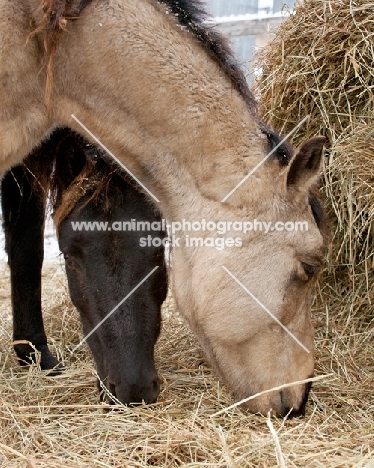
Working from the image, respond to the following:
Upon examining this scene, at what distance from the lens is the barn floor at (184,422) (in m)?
2.80

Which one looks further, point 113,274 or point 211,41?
point 113,274

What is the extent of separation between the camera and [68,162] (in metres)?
3.66

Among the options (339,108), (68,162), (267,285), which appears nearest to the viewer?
(267,285)

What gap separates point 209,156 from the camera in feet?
10.2

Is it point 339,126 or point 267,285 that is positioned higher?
point 267,285

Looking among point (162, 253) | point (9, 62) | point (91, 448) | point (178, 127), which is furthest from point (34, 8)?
point (91, 448)

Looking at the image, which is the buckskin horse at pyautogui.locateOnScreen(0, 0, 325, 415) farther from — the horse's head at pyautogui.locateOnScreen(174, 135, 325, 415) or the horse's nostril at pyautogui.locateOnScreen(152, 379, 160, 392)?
the horse's nostril at pyautogui.locateOnScreen(152, 379, 160, 392)

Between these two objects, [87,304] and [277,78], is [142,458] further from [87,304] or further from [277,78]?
[277,78]

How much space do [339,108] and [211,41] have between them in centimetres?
163

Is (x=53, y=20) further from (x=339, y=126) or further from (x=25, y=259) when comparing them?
(x=339, y=126)

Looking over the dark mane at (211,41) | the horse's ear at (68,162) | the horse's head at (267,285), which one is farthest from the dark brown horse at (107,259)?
the dark mane at (211,41)

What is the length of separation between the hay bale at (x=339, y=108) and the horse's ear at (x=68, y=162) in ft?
5.37

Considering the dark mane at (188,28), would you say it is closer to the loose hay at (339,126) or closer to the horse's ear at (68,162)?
the horse's ear at (68,162)

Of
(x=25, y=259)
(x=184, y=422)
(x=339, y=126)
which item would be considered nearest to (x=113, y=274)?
(x=184, y=422)
